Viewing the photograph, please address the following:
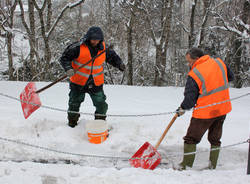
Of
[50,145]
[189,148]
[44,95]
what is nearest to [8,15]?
[44,95]

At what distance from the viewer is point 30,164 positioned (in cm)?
250

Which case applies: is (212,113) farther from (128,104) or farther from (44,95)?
(44,95)

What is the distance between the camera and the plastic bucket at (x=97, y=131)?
350 cm

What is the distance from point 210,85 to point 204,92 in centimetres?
10

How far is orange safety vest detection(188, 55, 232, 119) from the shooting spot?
245cm

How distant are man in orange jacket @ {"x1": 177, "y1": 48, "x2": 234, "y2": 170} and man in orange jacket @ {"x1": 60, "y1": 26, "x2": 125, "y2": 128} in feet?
4.43

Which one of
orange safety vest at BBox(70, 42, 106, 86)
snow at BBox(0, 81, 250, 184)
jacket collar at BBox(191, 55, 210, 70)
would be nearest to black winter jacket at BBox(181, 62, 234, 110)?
jacket collar at BBox(191, 55, 210, 70)

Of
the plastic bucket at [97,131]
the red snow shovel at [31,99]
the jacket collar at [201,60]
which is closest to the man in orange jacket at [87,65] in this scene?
the red snow shovel at [31,99]

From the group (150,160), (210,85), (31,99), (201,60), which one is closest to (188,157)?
(150,160)

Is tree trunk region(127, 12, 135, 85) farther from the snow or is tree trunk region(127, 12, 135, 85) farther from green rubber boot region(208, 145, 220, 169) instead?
green rubber boot region(208, 145, 220, 169)

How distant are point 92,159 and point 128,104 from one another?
6.77ft

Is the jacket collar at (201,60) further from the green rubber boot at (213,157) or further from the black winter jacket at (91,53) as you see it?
the black winter jacket at (91,53)

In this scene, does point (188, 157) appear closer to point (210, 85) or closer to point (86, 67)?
point (210, 85)

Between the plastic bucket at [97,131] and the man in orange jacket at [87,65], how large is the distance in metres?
0.22
